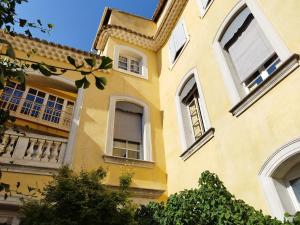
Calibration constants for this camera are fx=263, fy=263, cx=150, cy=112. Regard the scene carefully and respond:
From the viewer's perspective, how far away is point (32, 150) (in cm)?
736

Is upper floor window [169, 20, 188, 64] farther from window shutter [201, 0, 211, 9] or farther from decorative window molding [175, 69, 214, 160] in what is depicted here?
decorative window molding [175, 69, 214, 160]

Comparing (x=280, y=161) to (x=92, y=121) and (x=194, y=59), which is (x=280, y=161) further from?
(x=92, y=121)

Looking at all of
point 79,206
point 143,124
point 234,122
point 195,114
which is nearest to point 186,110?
point 195,114

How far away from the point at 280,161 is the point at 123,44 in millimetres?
9316

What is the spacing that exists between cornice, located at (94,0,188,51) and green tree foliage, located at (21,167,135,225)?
8.58 meters

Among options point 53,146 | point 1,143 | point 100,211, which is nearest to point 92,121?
point 53,146

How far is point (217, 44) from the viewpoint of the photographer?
7609 mm

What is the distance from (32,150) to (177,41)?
6592 mm

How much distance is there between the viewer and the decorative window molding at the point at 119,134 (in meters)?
8.29

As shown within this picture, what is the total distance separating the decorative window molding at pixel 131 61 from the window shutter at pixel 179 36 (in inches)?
78.1

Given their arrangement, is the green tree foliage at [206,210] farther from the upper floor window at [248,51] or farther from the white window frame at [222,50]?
the upper floor window at [248,51]

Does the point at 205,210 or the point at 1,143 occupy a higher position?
the point at 1,143

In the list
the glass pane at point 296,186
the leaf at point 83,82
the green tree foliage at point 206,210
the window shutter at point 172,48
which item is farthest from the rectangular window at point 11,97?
the glass pane at point 296,186

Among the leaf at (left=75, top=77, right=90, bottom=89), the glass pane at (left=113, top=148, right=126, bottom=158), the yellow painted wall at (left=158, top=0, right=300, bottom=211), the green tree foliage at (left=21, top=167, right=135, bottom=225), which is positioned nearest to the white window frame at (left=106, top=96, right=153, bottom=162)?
the glass pane at (left=113, top=148, right=126, bottom=158)
